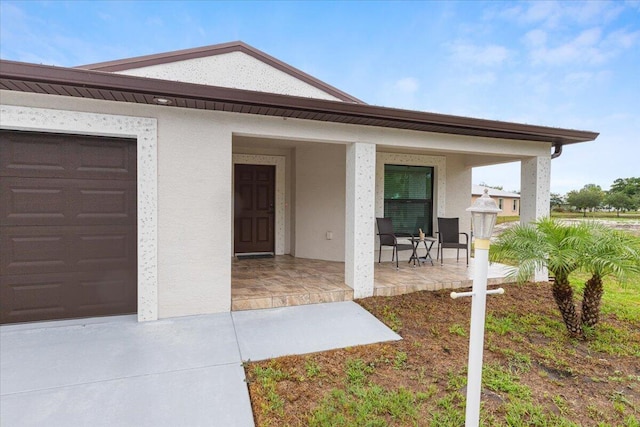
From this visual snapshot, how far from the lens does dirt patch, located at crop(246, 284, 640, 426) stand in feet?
7.70

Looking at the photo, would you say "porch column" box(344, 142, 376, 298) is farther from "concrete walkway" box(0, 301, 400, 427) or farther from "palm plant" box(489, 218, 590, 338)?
"palm plant" box(489, 218, 590, 338)

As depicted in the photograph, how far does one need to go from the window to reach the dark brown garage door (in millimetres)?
5449

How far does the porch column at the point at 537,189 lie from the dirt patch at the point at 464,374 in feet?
7.55

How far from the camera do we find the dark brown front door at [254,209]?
299 inches

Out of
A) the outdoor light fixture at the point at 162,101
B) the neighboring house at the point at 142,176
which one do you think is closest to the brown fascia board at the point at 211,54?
the neighboring house at the point at 142,176

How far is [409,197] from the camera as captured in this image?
300 inches

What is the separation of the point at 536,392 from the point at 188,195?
4.30 meters

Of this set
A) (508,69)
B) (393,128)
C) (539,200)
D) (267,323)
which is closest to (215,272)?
(267,323)

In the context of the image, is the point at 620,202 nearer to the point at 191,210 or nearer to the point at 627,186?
the point at 627,186

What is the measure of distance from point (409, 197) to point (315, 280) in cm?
364

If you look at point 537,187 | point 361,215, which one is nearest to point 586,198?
point 537,187

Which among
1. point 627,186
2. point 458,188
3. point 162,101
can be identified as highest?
point 627,186

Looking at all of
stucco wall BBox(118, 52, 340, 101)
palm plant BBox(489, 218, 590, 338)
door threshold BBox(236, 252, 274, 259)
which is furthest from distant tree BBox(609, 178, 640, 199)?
door threshold BBox(236, 252, 274, 259)

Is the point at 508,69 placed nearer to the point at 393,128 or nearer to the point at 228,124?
the point at 393,128
